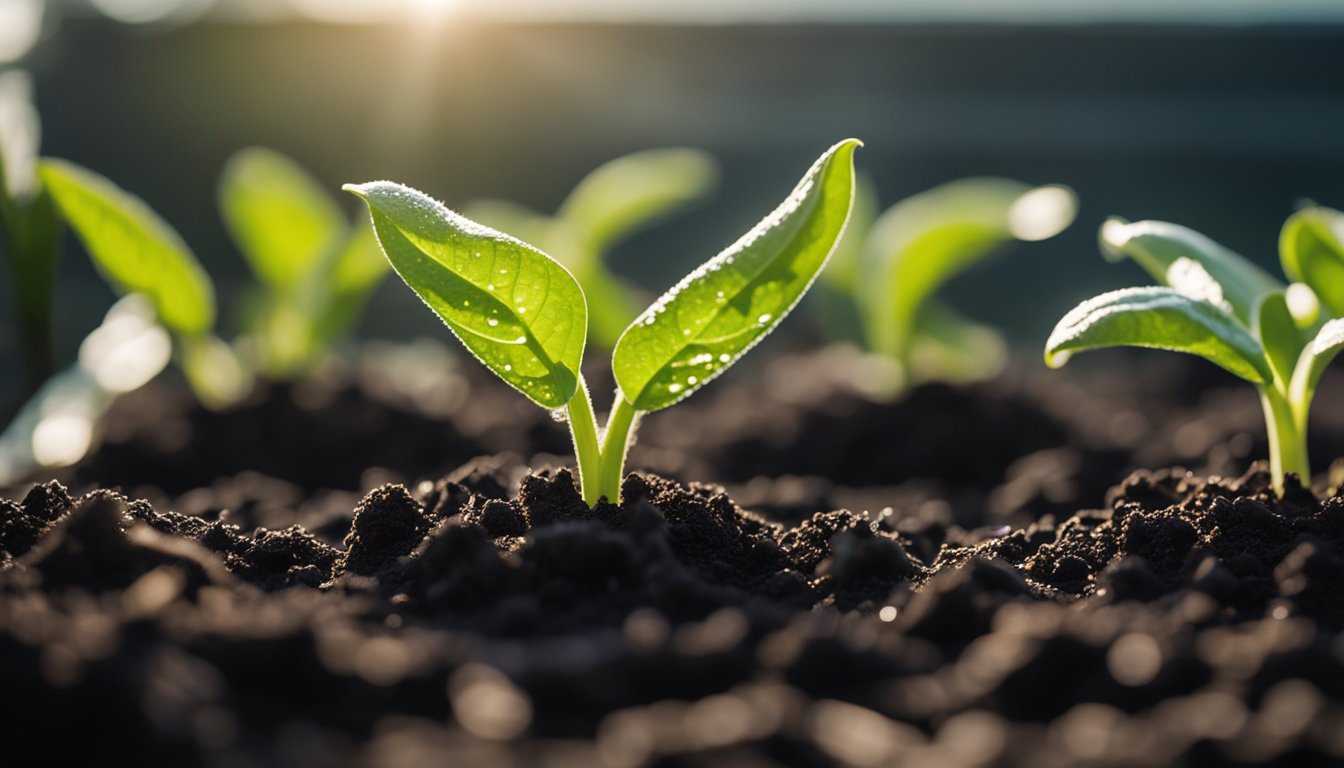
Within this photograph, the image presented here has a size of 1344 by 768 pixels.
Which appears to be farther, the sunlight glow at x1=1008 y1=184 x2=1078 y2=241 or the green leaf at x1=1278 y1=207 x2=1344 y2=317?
the sunlight glow at x1=1008 y1=184 x2=1078 y2=241

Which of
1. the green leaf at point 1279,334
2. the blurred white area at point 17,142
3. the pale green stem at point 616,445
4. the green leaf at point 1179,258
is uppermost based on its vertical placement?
the blurred white area at point 17,142

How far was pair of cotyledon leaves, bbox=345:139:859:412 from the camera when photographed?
1045 millimetres

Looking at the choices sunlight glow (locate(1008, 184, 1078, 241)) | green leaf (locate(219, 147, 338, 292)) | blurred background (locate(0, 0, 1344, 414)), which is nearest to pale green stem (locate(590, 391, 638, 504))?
sunlight glow (locate(1008, 184, 1078, 241))

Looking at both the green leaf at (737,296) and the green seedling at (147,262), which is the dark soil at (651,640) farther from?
the green seedling at (147,262)

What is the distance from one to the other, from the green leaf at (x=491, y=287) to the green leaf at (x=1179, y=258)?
646 millimetres

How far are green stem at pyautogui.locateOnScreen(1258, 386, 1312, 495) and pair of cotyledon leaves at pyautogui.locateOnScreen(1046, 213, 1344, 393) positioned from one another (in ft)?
0.07

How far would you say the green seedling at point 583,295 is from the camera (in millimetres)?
1046

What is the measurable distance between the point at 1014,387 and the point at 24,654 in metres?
2.19

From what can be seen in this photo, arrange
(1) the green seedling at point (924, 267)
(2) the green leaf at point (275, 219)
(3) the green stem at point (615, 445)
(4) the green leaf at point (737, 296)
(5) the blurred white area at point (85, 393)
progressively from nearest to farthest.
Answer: (4) the green leaf at point (737, 296) → (3) the green stem at point (615, 445) → (5) the blurred white area at point (85, 393) → (1) the green seedling at point (924, 267) → (2) the green leaf at point (275, 219)

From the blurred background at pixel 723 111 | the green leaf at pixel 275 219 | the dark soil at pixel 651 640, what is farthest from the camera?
the blurred background at pixel 723 111

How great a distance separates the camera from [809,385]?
2857 mm

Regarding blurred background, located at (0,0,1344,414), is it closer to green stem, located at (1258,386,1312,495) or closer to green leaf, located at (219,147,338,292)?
green leaf, located at (219,147,338,292)

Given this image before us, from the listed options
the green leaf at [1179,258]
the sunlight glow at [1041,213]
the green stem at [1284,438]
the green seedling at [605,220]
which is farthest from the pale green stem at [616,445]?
the green seedling at [605,220]

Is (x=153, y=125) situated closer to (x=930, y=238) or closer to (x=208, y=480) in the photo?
(x=208, y=480)
